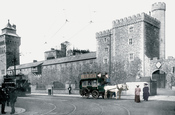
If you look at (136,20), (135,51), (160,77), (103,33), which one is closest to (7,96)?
(135,51)

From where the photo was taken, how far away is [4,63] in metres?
57.2

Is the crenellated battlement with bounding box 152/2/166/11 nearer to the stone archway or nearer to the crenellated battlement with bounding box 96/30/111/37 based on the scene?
the crenellated battlement with bounding box 96/30/111/37

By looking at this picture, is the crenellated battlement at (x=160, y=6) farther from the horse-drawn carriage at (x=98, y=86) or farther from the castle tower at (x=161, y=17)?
the horse-drawn carriage at (x=98, y=86)

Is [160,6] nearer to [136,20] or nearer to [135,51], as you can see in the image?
[136,20]

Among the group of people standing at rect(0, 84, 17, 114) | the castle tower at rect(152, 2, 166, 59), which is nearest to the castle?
the castle tower at rect(152, 2, 166, 59)

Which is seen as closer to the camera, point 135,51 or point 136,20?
point 135,51

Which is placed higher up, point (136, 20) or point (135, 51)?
point (136, 20)

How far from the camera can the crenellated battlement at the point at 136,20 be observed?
97.7 ft

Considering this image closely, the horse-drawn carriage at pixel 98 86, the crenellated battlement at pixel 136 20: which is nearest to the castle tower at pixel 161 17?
the crenellated battlement at pixel 136 20

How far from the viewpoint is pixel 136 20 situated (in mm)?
30297

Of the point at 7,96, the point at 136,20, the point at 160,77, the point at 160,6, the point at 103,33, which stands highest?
the point at 160,6

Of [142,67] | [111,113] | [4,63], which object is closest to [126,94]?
[142,67]

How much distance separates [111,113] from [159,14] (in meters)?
29.1

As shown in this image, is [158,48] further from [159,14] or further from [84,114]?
[84,114]
